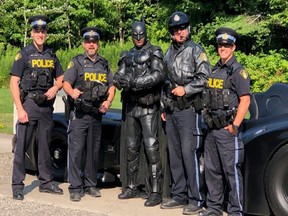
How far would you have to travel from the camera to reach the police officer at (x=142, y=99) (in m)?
6.01

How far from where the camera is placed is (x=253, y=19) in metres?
26.7

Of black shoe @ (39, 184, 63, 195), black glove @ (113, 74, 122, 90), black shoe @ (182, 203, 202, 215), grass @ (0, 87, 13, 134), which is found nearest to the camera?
black shoe @ (182, 203, 202, 215)

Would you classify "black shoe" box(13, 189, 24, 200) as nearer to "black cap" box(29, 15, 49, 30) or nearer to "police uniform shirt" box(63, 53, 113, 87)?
"police uniform shirt" box(63, 53, 113, 87)

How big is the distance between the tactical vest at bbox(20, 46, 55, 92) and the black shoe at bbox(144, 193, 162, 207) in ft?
5.49

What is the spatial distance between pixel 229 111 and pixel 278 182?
0.77 m

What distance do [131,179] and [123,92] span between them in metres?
0.96

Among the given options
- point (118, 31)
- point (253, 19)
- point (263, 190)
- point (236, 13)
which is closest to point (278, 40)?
point (253, 19)

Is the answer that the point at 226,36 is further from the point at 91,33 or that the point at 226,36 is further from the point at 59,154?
the point at 59,154

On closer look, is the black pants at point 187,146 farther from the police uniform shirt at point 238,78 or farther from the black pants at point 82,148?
the black pants at point 82,148

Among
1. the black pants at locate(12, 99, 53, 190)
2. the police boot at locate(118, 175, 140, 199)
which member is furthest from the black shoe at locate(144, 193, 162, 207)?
the black pants at locate(12, 99, 53, 190)

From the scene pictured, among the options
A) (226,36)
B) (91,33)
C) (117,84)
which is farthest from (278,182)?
(91,33)

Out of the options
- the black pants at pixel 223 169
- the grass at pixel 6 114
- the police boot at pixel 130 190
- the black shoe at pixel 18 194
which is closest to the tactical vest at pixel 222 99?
the black pants at pixel 223 169

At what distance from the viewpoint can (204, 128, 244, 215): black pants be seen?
5.31 m

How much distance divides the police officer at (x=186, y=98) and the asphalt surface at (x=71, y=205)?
13.4 inches
